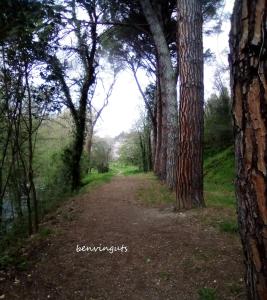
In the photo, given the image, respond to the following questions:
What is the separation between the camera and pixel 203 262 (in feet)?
12.1

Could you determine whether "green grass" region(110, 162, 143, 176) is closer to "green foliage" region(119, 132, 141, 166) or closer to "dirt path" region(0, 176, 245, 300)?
"green foliage" region(119, 132, 141, 166)

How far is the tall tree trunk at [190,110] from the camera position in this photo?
6.42 metres

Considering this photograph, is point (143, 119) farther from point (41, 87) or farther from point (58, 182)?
point (41, 87)

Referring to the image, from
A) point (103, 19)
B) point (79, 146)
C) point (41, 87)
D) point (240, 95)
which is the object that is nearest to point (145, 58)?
point (103, 19)

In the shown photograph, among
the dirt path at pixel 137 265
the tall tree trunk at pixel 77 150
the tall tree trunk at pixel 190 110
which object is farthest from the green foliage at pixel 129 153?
the dirt path at pixel 137 265

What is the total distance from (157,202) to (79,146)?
6.33m

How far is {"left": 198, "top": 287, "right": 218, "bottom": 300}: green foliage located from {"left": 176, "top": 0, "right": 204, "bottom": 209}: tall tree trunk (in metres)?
3.32

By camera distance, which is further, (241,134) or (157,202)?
(157,202)

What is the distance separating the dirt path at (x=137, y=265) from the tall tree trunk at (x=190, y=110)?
728 mm

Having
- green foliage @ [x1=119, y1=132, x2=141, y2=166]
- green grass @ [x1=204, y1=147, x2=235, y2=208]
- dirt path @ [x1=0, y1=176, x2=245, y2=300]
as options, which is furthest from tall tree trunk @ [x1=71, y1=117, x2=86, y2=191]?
green foliage @ [x1=119, y1=132, x2=141, y2=166]

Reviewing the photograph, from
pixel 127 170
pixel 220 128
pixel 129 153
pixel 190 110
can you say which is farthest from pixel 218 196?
pixel 129 153

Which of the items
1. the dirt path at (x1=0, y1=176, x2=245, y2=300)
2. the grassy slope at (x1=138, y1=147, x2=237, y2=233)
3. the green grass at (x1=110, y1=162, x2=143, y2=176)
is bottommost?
the green grass at (x1=110, y1=162, x2=143, y2=176)

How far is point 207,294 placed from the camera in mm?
2994

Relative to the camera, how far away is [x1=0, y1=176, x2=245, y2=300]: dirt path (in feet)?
10.8
